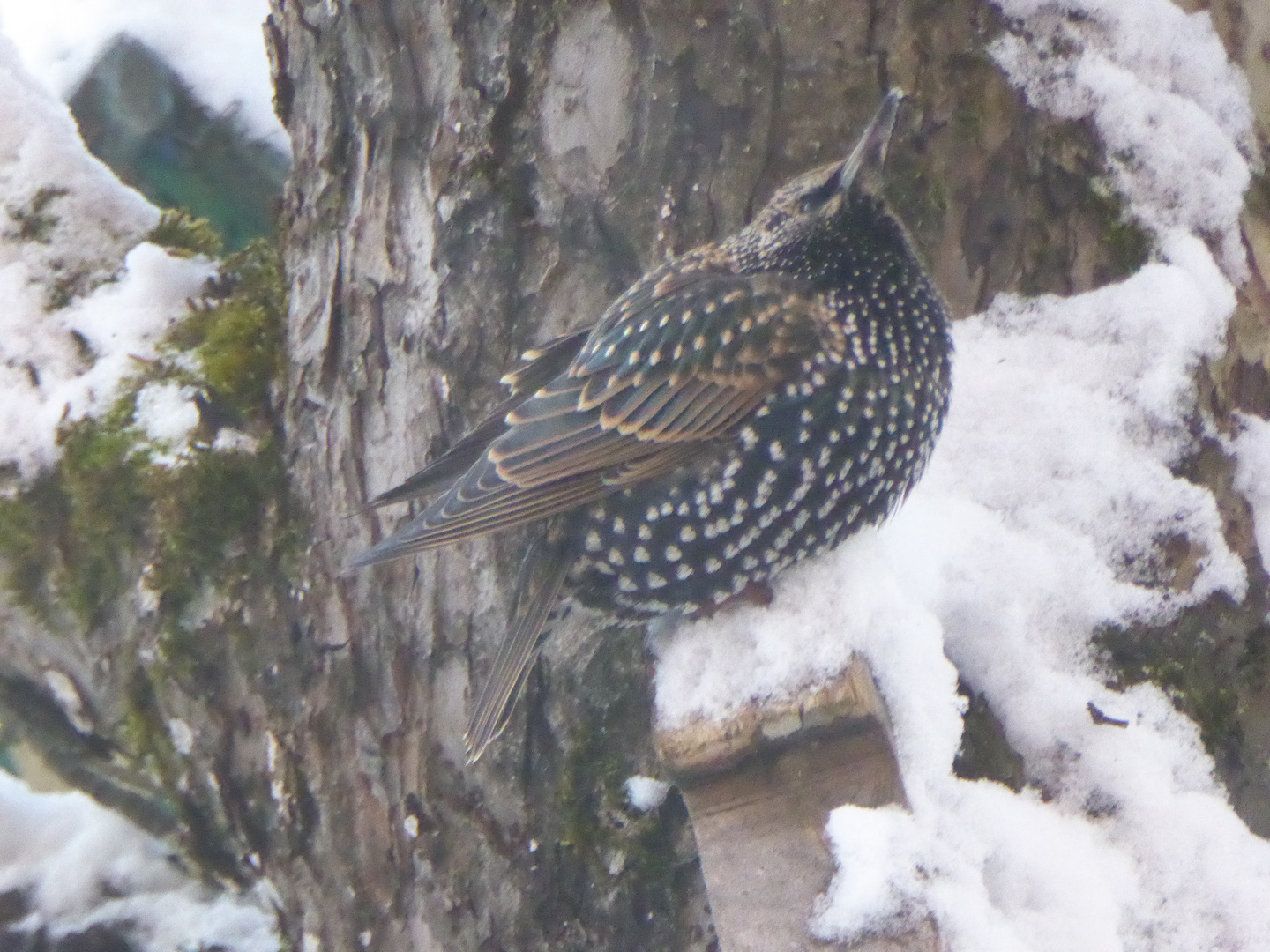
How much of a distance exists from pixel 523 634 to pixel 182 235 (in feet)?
4.28

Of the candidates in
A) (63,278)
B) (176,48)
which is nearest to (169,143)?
(176,48)

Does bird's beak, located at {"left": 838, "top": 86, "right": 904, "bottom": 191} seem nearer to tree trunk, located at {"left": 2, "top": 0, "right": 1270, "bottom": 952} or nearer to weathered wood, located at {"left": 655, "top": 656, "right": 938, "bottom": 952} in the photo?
tree trunk, located at {"left": 2, "top": 0, "right": 1270, "bottom": 952}

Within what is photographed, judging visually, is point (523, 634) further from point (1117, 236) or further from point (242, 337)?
point (1117, 236)

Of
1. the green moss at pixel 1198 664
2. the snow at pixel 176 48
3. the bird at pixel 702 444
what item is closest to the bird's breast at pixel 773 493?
the bird at pixel 702 444

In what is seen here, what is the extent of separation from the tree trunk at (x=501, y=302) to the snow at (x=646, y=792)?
0.02 meters

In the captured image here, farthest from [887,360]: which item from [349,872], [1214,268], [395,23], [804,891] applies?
[349,872]

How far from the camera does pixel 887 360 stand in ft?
6.52

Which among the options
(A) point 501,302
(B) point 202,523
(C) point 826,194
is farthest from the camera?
(B) point 202,523

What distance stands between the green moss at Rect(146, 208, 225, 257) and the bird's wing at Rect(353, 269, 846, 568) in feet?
3.54

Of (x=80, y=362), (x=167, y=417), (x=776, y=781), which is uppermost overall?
(x=80, y=362)

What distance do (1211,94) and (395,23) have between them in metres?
1.50

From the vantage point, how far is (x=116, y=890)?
104 inches

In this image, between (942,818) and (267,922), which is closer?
(942,818)

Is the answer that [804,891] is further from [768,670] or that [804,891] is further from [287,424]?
[287,424]
